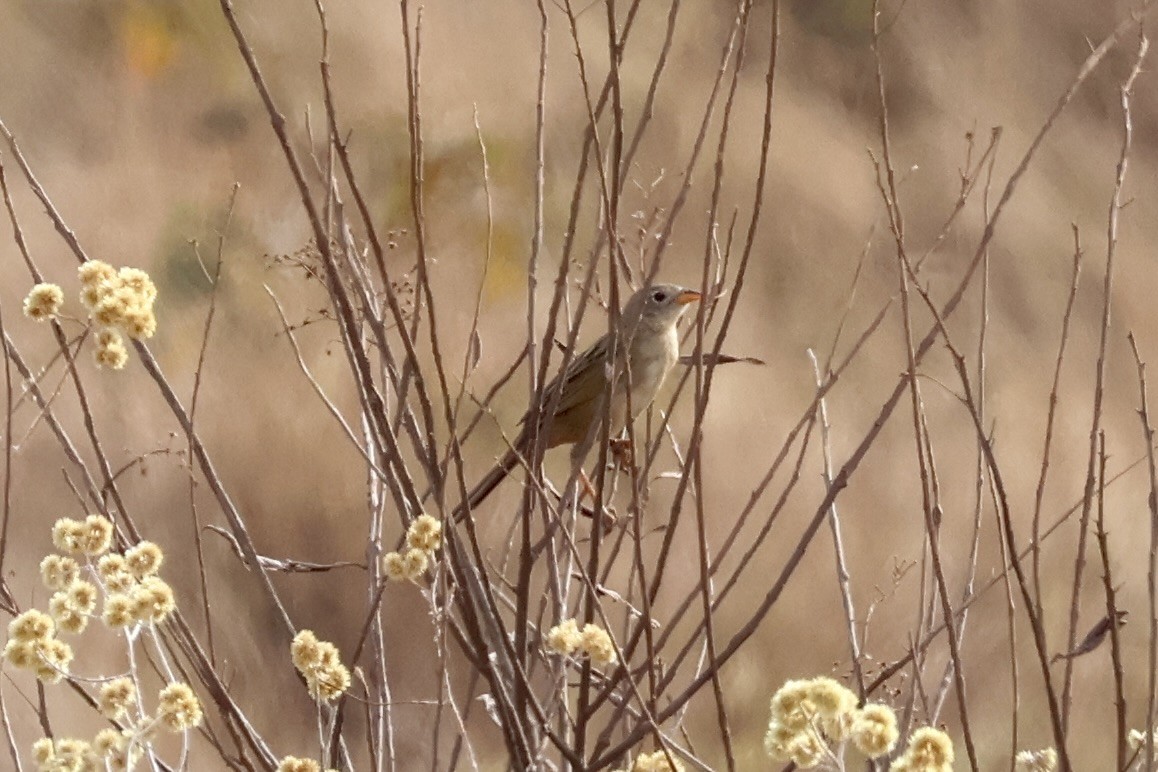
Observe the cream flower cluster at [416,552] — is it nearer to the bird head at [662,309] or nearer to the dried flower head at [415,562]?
the dried flower head at [415,562]

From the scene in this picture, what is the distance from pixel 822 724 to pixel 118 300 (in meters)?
0.62

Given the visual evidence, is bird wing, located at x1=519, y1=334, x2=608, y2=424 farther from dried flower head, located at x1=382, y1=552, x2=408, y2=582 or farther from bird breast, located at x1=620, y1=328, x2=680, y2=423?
dried flower head, located at x1=382, y1=552, x2=408, y2=582

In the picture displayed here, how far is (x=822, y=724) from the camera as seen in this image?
2.75 feet

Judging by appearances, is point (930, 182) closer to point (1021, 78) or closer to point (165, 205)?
point (1021, 78)

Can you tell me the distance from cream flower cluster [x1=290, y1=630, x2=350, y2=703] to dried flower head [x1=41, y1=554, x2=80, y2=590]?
220 mm

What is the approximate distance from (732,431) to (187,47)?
1077 mm

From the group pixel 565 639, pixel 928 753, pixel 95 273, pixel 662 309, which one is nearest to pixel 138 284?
pixel 95 273

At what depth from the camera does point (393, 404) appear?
6.01 feet

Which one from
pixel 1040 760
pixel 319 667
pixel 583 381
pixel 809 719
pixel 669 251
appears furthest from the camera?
pixel 669 251

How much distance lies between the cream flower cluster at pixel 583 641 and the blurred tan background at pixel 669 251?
934 mm

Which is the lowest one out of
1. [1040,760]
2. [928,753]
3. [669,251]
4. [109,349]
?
[928,753]

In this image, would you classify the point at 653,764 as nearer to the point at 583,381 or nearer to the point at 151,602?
the point at 151,602

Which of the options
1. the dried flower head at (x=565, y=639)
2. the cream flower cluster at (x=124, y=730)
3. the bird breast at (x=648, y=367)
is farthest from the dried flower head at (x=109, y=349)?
the bird breast at (x=648, y=367)

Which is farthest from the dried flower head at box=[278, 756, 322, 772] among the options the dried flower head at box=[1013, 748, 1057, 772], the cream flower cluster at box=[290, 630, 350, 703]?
the dried flower head at box=[1013, 748, 1057, 772]
